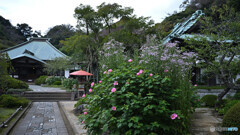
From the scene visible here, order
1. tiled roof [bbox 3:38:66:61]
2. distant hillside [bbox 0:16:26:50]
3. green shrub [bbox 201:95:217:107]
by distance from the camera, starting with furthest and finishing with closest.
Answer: distant hillside [bbox 0:16:26:50], tiled roof [bbox 3:38:66:61], green shrub [bbox 201:95:217:107]

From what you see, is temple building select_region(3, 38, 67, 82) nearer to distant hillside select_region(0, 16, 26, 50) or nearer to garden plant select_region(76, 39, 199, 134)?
distant hillside select_region(0, 16, 26, 50)

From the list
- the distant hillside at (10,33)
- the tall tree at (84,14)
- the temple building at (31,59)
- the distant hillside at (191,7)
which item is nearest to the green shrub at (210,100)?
the distant hillside at (191,7)

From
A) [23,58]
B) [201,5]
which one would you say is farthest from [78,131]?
[23,58]

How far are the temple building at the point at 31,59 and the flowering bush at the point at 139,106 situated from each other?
18.6 meters

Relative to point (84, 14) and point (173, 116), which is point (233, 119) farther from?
point (84, 14)

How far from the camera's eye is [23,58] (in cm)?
2153

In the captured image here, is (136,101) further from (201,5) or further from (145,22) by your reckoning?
(201,5)

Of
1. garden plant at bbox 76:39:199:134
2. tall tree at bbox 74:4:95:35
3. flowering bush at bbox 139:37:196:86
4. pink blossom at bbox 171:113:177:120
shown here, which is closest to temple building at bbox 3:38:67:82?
tall tree at bbox 74:4:95:35

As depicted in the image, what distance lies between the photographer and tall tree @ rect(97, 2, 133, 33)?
40.3 feet

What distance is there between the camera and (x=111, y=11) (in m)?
12.4

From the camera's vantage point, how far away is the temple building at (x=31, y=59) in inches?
850

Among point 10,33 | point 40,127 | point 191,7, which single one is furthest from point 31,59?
point 191,7

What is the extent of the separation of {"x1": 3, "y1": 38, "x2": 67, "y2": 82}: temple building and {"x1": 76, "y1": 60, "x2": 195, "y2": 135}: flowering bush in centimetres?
1860

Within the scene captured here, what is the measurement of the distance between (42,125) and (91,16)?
9578mm
